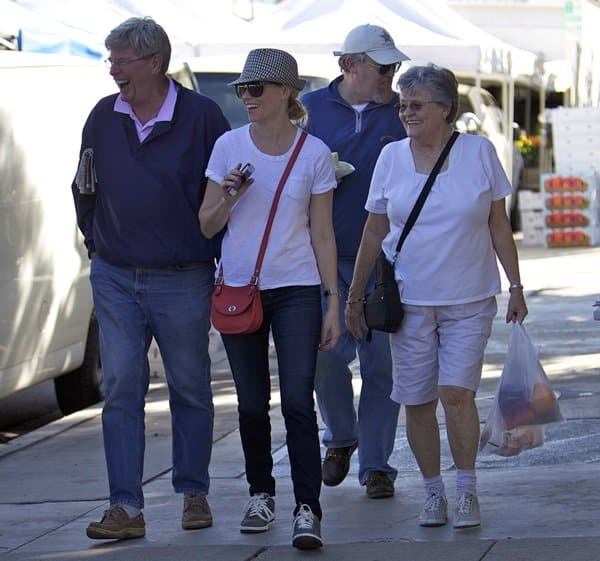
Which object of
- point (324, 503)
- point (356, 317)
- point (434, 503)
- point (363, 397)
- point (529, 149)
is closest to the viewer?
point (434, 503)

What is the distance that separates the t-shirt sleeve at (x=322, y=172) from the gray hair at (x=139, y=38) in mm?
726

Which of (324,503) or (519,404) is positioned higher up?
(519,404)

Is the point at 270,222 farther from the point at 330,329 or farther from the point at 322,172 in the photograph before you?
the point at 330,329

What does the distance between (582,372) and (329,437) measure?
324 centimetres

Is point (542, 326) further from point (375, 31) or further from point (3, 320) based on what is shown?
point (375, 31)

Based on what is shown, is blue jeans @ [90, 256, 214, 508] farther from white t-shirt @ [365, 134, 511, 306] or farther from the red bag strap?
white t-shirt @ [365, 134, 511, 306]

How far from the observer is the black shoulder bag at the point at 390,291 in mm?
5730

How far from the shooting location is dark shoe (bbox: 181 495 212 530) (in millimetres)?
6043

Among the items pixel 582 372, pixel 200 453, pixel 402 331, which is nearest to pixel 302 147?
pixel 402 331

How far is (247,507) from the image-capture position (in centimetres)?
593

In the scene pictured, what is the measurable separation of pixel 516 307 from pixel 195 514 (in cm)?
148

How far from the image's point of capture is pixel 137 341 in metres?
5.98

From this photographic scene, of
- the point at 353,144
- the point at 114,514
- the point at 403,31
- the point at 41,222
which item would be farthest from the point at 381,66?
the point at 403,31

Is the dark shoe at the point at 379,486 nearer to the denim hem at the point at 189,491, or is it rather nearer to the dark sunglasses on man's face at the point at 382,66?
the denim hem at the point at 189,491
